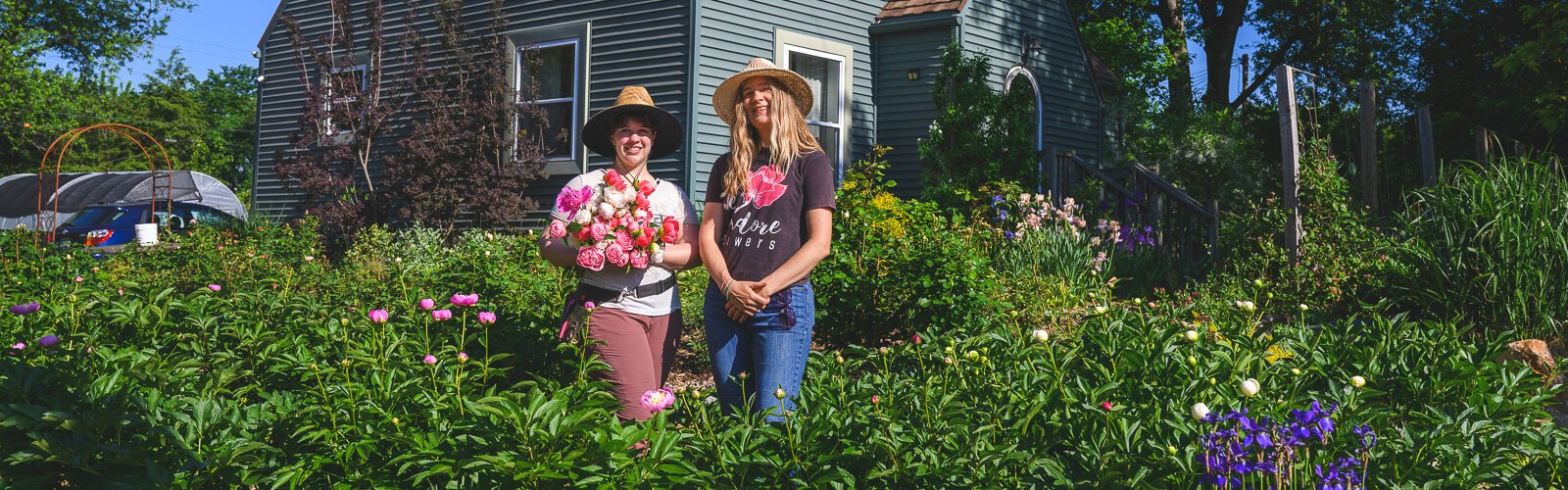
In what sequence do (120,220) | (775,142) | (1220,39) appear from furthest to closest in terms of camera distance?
(1220,39) → (120,220) → (775,142)

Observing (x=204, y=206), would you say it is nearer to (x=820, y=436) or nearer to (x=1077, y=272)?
(x=1077, y=272)

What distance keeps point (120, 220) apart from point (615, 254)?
51.3ft

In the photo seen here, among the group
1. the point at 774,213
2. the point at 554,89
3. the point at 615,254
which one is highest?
the point at 554,89

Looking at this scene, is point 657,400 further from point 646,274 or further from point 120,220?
point 120,220

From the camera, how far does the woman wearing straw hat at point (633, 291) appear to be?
3.08 meters

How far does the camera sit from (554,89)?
37.8 feet

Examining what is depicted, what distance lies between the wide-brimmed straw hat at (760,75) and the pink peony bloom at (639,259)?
0.53 metres

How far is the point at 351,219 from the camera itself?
38.6ft

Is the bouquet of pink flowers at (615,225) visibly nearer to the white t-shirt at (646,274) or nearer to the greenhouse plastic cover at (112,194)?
the white t-shirt at (646,274)

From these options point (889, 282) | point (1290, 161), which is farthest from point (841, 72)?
point (889, 282)

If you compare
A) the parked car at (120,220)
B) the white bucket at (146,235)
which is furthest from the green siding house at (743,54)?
the white bucket at (146,235)

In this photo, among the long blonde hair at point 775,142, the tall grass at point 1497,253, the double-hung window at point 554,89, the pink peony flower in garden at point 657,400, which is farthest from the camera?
the double-hung window at point 554,89

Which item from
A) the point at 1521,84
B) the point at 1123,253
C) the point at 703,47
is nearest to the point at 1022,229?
the point at 1123,253

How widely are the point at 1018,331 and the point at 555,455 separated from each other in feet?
5.93
